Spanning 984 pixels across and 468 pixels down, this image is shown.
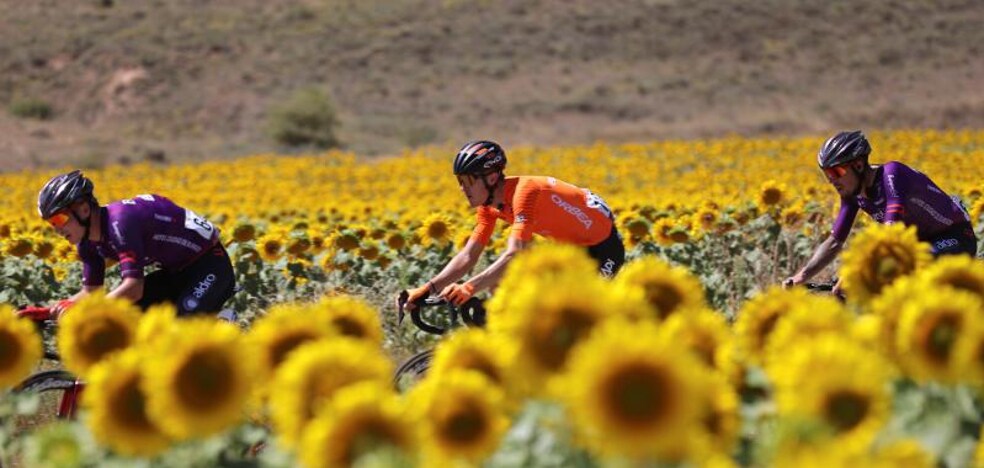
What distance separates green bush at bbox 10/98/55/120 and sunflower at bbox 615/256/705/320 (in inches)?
2017

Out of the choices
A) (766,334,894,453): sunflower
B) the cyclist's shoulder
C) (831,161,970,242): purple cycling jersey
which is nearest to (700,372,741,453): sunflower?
(766,334,894,453): sunflower

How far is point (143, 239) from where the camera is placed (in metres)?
7.56

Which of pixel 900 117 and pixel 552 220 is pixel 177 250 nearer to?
pixel 552 220

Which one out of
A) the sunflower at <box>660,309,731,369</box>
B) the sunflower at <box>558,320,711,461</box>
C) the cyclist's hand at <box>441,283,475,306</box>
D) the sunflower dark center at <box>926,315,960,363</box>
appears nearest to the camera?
the sunflower at <box>558,320,711,461</box>

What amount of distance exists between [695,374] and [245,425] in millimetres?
1704

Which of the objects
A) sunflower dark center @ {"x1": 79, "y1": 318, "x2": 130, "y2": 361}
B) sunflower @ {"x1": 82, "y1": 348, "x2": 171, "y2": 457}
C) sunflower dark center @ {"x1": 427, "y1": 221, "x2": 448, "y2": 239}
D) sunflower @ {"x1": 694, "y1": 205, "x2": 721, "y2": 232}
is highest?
sunflower @ {"x1": 82, "y1": 348, "x2": 171, "y2": 457}

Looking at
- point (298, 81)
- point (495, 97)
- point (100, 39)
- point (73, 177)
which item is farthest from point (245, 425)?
point (100, 39)

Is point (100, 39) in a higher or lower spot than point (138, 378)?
lower

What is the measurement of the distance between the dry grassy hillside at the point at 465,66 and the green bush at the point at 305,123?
0.93 meters

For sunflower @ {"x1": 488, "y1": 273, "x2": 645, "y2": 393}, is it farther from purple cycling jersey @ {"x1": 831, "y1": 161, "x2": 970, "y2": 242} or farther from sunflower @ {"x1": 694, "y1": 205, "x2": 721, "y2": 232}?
sunflower @ {"x1": 694, "y1": 205, "x2": 721, "y2": 232}

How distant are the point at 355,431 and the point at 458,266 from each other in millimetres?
4319

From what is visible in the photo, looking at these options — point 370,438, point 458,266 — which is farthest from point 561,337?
point 458,266

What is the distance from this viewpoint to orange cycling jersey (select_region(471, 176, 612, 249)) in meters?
7.75

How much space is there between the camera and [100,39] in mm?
60906
